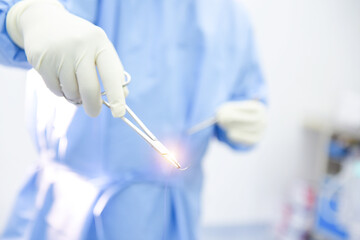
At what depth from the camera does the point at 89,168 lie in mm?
516

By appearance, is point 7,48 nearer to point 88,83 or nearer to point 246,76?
point 88,83

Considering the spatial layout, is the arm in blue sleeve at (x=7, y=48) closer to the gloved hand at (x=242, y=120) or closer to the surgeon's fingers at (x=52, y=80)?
the surgeon's fingers at (x=52, y=80)

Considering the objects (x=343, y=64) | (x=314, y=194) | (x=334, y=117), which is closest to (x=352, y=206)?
(x=314, y=194)

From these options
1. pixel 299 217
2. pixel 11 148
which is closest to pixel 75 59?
pixel 11 148

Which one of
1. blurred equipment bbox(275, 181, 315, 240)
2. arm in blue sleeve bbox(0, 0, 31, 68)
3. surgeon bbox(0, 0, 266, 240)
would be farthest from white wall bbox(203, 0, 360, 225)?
arm in blue sleeve bbox(0, 0, 31, 68)

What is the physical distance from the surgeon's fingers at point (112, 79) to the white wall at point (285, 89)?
1.36 meters

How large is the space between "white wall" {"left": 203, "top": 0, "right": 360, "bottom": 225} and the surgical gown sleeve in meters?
0.89

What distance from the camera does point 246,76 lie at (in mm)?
812

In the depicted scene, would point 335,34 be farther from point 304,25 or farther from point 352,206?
point 352,206

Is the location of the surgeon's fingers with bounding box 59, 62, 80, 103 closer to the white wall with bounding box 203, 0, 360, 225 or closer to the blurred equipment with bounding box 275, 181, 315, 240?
the white wall with bounding box 203, 0, 360, 225

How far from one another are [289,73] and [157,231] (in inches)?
61.9

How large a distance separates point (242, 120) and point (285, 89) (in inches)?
51.0

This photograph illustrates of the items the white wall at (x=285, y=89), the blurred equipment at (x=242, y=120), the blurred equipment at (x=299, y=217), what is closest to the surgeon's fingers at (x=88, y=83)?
the blurred equipment at (x=242, y=120)

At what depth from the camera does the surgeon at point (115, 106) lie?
0.35 metres
